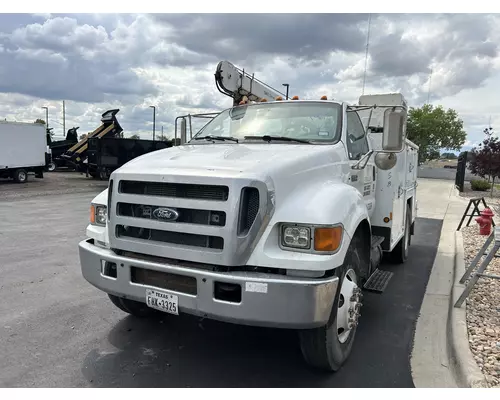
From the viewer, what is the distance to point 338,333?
11.0ft

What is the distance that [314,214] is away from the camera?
284 cm

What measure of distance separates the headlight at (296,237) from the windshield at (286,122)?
4.52 feet

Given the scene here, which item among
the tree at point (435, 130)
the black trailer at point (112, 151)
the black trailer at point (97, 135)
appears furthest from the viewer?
the tree at point (435, 130)

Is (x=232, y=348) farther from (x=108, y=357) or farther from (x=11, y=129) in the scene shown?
(x=11, y=129)

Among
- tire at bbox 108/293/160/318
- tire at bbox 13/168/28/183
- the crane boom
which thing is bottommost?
tire at bbox 13/168/28/183

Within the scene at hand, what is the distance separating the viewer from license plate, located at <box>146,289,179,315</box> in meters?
2.96

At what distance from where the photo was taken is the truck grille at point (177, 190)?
9.40ft

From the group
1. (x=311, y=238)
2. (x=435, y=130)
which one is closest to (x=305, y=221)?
(x=311, y=238)

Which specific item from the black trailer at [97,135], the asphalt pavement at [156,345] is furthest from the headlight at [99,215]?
the black trailer at [97,135]

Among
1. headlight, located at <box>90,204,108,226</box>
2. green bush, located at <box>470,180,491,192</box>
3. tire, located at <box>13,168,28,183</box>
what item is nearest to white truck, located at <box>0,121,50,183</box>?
tire, located at <box>13,168,28,183</box>

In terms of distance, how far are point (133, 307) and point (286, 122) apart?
239 cm

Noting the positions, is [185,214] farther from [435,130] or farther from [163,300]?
[435,130]

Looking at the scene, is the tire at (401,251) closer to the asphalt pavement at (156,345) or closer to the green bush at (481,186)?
the asphalt pavement at (156,345)

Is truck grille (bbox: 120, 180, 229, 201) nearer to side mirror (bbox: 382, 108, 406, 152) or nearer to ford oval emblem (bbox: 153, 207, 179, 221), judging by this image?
ford oval emblem (bbox: 153, 207, 179, 221)
